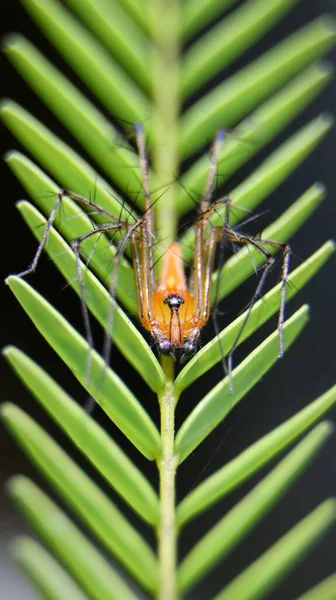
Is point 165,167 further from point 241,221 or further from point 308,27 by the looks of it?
point 308,27

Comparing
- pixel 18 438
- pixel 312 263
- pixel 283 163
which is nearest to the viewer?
pixel 18 438

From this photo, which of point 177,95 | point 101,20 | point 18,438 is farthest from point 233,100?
point 18,438

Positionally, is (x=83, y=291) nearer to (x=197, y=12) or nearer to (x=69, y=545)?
(x=69, y=545)

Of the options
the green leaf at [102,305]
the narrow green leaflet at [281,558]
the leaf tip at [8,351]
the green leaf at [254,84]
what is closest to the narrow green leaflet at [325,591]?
the narrow green leaflet at [281,558]

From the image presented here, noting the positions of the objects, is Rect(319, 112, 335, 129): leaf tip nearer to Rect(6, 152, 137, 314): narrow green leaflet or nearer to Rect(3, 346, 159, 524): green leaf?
Rect(6, 152, 137, 314): narrow green leaflet

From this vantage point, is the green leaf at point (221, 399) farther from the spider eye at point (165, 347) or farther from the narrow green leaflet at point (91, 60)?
the narrow green leaflet at point (91, 60)

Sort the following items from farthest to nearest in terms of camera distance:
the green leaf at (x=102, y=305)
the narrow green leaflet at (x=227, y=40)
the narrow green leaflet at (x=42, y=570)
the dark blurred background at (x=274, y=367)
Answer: the dark blurred background at (x=274, y=367)
the narrow green leaflet at (x=227, y=40)
the green leaf at (x=102, y=305)
the narrow green leaflet at (x=42, y=570)
